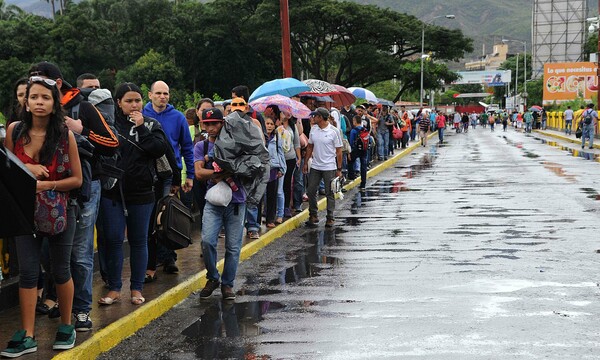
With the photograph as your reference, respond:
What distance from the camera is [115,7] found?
83.6 m

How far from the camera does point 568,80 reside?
82.0m

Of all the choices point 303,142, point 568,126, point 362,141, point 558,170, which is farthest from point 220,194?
point 568,126

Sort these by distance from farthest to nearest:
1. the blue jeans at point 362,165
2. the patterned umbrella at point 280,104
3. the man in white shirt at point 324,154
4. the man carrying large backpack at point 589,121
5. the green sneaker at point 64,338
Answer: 1. the man carrying large backpack at point 589,121
2. the blue jeans at point 362,165
3. the man in white shirt at point 324,154
4. the patterned umbrella at point 280,104
5. the green sneaker at point 64,338

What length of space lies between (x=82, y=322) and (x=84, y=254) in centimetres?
53

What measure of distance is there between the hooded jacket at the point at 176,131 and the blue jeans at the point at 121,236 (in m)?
1.15

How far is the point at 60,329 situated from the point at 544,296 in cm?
422

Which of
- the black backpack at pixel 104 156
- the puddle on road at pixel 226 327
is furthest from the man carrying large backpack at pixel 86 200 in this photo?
the puddle on road at pixel 226 327

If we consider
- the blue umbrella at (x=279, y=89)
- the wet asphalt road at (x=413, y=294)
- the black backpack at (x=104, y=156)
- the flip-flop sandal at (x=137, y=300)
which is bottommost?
the wet asphalt road at (x=413, y=294)

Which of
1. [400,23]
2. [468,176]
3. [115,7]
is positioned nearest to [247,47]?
[400,23]

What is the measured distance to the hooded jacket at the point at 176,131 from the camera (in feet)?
28.4

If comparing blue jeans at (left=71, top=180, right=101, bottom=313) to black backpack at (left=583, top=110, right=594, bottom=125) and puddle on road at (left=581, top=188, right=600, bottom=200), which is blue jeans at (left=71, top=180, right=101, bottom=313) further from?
black backpack at (left=583, top=110, right=594, bottom=125)

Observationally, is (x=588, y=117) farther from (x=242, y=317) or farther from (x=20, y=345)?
(x=20, y=345)

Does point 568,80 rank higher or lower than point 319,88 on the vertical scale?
higher

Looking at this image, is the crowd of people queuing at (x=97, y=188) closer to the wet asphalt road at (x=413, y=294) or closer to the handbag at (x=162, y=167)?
the handbag at (x=162, y=167)
